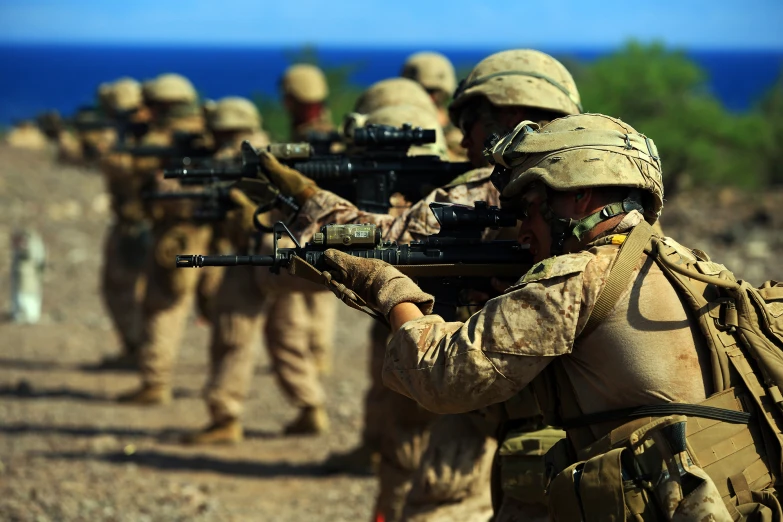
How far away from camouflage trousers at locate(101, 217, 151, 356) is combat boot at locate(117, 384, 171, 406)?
47.5 inches

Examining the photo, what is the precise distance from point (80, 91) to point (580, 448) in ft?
296

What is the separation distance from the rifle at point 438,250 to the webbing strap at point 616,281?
565 millimetres

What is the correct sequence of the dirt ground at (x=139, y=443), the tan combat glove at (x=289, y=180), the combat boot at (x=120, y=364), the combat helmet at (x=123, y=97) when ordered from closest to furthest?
the tan combat glove at (x=289, y=180)
the dirt ground at (x=139, y=443)
the combat boot at (x=120, y=364)
the combat helmet at (x=123, y=97)

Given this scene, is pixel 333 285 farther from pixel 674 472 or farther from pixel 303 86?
pixel 303 86

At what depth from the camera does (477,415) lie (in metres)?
4.58

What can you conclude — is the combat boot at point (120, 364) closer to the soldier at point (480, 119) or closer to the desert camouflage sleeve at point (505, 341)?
the soldier at point (480, 119)

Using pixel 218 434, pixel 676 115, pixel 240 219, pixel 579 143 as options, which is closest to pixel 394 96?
pixel 240 219

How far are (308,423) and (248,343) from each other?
Answer: 0.81m

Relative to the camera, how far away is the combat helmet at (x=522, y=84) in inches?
171

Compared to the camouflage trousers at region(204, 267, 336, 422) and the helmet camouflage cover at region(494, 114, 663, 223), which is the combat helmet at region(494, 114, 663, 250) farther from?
the camouflage trousers at region(204, 267, 336, 422)

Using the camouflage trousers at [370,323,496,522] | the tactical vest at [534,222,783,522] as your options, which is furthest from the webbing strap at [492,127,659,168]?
the camouflage trousers at [370,323,496,522]

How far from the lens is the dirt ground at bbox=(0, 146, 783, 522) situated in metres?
6.85

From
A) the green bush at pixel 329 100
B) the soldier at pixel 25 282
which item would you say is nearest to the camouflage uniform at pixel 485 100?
the soldier at pixel 25 282

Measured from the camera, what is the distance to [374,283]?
351 cm
